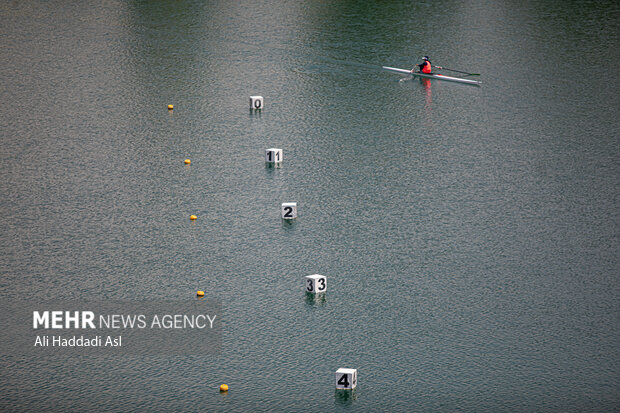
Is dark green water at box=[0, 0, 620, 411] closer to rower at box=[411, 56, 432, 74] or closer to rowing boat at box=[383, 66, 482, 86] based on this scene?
rowing boat at box=[383, 66, 482, 86]

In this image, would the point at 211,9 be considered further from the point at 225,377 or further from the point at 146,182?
the point at 225,377

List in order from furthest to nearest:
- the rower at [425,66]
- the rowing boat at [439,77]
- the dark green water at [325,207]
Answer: the rower at [425,66], the rowing boat at [439,77], the dark green water at [325,207]

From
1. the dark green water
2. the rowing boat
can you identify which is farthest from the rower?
the dark green water

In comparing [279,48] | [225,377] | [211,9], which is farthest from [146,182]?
[211,9]

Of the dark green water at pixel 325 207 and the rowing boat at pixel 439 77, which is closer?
the dark green water at pixel 325 207

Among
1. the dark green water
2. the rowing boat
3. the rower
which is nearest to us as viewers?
the dark green water

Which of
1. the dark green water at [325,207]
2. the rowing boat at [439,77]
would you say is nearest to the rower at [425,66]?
the rowing boat at [439,77]

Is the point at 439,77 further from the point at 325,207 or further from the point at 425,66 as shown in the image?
the point at 325,207

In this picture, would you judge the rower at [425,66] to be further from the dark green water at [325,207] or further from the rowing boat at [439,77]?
the dark green water at [325,207]

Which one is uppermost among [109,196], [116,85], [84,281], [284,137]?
[116,85]
